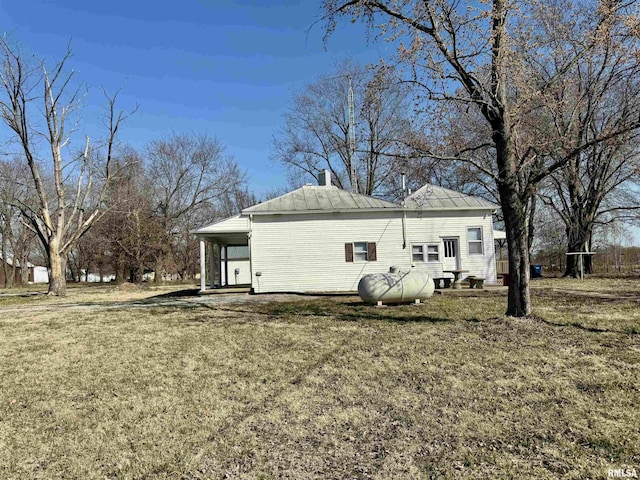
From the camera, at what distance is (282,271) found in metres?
17.0

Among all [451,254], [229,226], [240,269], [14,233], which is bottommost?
[240,269]

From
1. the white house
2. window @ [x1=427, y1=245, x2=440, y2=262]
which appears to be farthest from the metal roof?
window @ [x1=427, y1=245, x2=440, y2=262]

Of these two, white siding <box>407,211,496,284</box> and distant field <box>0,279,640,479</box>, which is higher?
white siding <box>407,211,496,284</box>

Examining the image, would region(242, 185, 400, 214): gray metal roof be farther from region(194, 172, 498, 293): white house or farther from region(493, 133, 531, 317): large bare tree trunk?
region(493, 133, 531, 317): large bare tree trunk

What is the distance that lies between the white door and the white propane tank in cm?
669

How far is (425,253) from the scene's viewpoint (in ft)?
57.9

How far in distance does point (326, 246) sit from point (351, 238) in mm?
1074

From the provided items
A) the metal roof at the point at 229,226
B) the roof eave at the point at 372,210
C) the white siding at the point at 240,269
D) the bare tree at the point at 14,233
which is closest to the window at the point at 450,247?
the roof eave at the point at 372,210

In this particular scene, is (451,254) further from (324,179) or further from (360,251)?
(324,179)

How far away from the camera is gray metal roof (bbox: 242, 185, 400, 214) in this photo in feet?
55.9

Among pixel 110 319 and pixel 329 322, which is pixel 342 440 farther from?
pixel 110 319

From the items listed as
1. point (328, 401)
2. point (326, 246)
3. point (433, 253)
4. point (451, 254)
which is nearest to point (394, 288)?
point (326, 246)

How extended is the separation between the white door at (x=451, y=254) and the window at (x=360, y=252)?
3032 mm

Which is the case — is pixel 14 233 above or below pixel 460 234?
above
